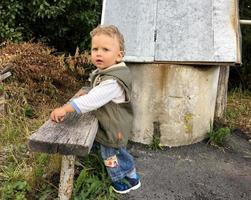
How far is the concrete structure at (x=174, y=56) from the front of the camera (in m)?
4.18

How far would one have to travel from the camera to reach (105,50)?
10.5 feet

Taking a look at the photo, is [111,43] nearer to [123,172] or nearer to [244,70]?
[123,172]

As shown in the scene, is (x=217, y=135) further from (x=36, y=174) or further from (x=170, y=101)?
(x=36, y=174)

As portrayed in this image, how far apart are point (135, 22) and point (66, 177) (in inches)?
74.6

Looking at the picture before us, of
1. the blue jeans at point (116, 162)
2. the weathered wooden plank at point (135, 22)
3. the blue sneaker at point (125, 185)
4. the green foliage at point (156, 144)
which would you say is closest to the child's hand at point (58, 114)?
the blue jeans at point (116, 162)

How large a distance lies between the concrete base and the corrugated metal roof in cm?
14

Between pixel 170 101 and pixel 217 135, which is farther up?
pixel 170 101

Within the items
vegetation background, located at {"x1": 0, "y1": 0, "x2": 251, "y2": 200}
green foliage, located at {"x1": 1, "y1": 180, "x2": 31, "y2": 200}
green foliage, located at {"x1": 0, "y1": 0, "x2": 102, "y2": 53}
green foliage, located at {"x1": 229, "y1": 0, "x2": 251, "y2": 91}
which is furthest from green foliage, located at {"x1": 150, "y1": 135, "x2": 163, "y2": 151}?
green foliage, located at {"x1": 229, "y1": 0, "x2": 251, "y2": 91}

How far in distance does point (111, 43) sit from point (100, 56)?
0.40 feet

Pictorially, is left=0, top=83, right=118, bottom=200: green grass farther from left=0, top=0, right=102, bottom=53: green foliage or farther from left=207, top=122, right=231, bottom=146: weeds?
left=0, top=0, right=102, bottom=53: green foliage

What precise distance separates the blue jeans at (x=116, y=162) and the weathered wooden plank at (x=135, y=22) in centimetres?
111

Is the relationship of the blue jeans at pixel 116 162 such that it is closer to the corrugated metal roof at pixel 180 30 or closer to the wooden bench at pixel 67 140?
the wooden bench at pixel 67 140

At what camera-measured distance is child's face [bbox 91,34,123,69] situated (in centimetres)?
Answer: 317

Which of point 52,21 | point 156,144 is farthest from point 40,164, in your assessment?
point 52,21
